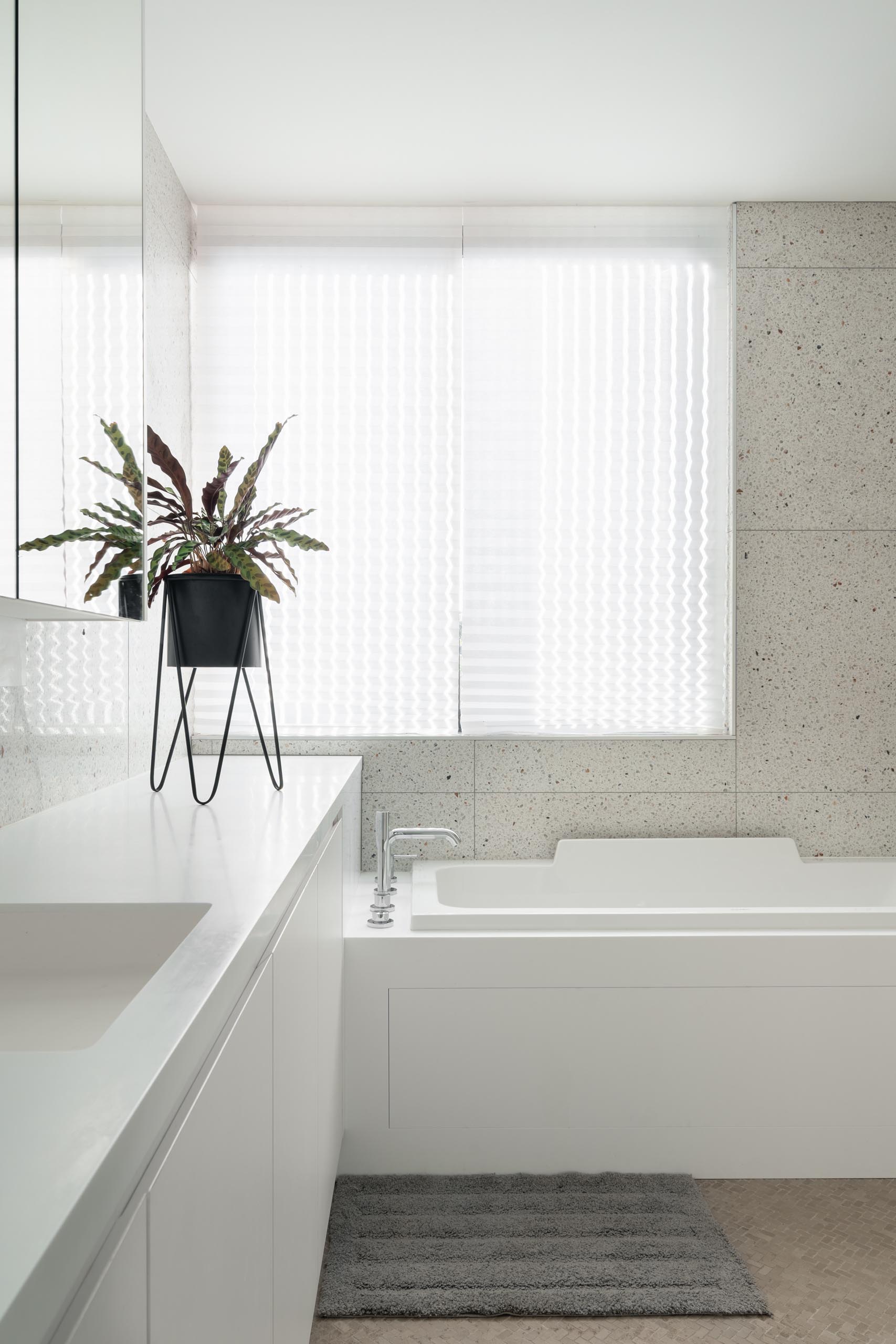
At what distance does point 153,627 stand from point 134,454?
0.98 m

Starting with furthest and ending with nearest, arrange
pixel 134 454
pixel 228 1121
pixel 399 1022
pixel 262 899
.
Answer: pixel 399 1022
pixel 134 454
pixel 262 899
pixel 228 1121

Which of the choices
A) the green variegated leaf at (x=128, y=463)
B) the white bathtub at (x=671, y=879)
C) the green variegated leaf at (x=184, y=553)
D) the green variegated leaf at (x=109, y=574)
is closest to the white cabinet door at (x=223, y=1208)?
the green variegated leaf at (x=109, y=574)

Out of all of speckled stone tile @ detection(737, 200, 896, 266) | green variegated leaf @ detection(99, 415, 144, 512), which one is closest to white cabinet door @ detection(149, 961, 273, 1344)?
green variegated leaf @ detection(99, 415, 144, 512)

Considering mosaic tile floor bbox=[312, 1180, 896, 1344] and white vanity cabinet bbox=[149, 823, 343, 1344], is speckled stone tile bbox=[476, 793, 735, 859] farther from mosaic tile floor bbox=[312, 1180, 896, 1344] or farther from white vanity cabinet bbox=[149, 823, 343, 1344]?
white vanity cabinet bbox=[149, 823, 343, 1344]

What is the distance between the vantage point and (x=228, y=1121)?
76 cm

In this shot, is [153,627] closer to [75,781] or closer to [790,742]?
[75,781]

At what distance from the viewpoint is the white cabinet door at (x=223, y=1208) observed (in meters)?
0.56

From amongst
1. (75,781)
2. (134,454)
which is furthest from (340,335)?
(75,781)

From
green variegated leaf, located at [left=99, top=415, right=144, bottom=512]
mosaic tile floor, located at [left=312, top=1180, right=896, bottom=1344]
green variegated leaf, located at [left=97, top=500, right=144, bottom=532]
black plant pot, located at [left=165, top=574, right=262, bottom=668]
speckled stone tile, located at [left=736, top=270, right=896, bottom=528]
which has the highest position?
speckled stone tile, located at [left=736, top=270, right=896, bottom=528]

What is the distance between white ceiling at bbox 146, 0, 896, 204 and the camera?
6.49ft

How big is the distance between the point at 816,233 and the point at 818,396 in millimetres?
514

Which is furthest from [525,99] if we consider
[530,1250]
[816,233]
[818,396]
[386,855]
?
[530,1250]

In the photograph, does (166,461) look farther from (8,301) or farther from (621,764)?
(621,764)

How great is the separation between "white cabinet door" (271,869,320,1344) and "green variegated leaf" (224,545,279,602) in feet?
1.94
